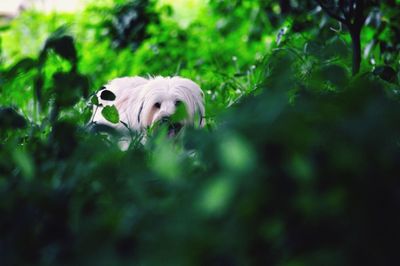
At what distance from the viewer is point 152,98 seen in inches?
141

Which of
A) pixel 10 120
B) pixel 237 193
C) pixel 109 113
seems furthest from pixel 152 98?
pixel 237 193

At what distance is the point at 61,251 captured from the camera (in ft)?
3.49

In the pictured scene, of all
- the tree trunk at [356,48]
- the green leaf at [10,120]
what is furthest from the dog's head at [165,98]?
the green leaf at [10,120]

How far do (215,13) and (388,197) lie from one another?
211 inches

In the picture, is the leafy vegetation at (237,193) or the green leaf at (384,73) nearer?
the leafy vegetation at (237,193)

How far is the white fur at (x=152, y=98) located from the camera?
140 inches

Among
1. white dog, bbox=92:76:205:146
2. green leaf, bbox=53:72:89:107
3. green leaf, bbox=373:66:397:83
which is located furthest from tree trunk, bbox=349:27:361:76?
green leaf, bbox=53:72:89:107

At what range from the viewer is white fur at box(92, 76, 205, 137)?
3.55 meters

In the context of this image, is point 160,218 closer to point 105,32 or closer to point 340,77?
point 340,77

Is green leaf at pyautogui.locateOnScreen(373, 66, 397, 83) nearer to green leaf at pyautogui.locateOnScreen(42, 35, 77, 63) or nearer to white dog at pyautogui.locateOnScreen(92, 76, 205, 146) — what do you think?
green leaf at pyautogui.locateOnScreen(42, 35, 77, 63)

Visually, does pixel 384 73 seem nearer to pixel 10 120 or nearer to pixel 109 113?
pixel 109 113

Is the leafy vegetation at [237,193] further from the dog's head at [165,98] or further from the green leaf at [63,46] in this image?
the dog's head at [165,98]

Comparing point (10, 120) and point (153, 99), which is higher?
point (10, 120)

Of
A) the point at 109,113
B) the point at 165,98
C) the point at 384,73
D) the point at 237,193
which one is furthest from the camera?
the point at 165,98
